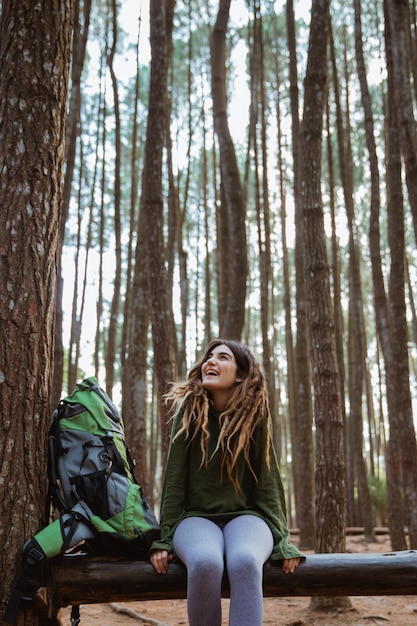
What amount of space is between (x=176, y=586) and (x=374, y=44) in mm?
11316

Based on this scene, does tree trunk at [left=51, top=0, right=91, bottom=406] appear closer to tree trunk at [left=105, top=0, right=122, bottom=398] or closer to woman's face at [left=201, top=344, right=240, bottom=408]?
tree trunk at [left=105, top=0, right=122, bottom=398]

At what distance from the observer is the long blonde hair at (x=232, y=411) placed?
110 inches

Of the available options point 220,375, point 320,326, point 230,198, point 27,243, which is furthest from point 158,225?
point 27,243

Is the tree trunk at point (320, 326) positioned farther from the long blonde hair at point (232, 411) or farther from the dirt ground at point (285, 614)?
the long blonde hair at point (232, 411)

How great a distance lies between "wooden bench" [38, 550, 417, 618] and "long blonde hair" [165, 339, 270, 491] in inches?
17.3

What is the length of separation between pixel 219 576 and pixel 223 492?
1.43ft

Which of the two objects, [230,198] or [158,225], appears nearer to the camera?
[158,225]

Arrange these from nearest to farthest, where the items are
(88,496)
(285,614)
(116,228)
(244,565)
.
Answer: (244,565) → (88,496) → (285,614) → (116,228)

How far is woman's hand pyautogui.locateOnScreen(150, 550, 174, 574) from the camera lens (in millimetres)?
2496

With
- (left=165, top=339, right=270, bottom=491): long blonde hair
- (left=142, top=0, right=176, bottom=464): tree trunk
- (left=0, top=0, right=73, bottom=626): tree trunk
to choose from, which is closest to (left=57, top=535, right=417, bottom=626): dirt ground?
(left=142, top=0, right=176, bottom=464): tree trunk

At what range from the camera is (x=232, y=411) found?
9.52ft

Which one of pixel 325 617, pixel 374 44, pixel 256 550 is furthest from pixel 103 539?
pixel 374 44

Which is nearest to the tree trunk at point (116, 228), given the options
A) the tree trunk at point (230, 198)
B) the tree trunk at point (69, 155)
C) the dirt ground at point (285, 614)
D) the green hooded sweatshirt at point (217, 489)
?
the tree trunk at point (69, 155)

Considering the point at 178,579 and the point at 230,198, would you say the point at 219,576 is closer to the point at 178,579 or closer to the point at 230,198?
the point at 178,579
